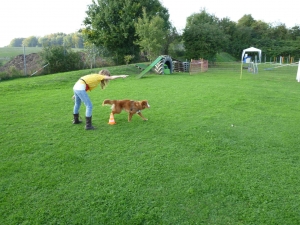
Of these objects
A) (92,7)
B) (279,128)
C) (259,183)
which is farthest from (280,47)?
(259,183)

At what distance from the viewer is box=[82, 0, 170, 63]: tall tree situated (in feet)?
72.6

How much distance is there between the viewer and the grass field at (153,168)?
2.77 metres

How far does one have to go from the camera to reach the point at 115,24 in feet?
74.8

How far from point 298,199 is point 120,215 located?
2269mm

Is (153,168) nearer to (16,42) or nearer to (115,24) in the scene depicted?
(115,24)

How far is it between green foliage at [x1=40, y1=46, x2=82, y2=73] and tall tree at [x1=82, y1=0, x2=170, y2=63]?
5220 mm

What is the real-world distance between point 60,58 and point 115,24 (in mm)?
7843

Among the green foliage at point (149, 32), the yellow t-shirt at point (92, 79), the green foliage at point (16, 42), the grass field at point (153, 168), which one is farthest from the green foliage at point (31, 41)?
the yellow t-shirt at point (92, 79)

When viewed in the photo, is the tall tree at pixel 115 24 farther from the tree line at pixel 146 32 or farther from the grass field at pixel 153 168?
the grass field at pixel 153 168

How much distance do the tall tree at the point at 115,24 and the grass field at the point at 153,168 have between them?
17034 millimetres

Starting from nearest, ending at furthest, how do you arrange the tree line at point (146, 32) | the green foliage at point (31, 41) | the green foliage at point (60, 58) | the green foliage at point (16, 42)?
the green foliage at point (60, 58) → the tree line at point (146, 32) → the green foliage at point (31, 41) → the green foliage at point (16, 42)

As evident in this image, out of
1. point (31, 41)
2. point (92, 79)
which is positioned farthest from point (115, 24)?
point (31, 41)

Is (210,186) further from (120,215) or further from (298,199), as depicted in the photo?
(120,215)

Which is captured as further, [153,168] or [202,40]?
[202,40]
